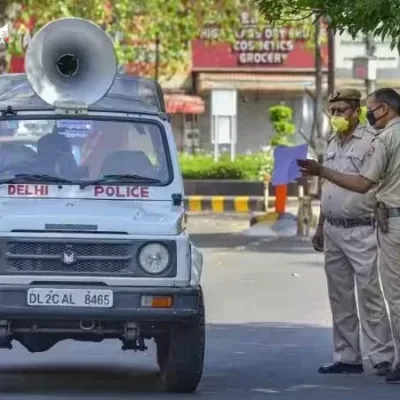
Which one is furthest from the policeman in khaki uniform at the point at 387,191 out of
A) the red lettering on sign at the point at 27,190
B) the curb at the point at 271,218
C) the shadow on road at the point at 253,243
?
the curb at the point at 271,218

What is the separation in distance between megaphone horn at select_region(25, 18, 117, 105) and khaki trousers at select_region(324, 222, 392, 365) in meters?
1.92

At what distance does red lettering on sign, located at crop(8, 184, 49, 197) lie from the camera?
1001 centimetres

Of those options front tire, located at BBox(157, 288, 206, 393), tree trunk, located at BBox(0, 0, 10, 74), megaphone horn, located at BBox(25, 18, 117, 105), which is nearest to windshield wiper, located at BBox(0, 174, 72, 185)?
megaphone horn, located at BBox(25, 18, 117, 105)

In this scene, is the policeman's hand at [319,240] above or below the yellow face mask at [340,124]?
→ below

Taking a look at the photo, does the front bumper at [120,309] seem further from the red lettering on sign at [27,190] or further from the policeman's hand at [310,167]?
the policeman's hand at [310,167]

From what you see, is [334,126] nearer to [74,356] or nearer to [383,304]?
[383,304]

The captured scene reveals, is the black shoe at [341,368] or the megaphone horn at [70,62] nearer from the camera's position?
the megaphone horn at [70,62]

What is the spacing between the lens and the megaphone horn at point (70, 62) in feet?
34.9

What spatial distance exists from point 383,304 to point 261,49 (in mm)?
40412

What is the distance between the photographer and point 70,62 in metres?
10.9

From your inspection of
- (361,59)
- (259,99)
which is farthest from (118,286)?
(259,99)

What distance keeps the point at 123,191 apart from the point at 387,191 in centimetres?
183

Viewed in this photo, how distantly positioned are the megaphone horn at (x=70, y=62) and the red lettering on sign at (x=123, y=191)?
75 centimetres

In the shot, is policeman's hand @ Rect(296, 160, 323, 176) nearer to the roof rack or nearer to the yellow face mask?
the yellow face mask
